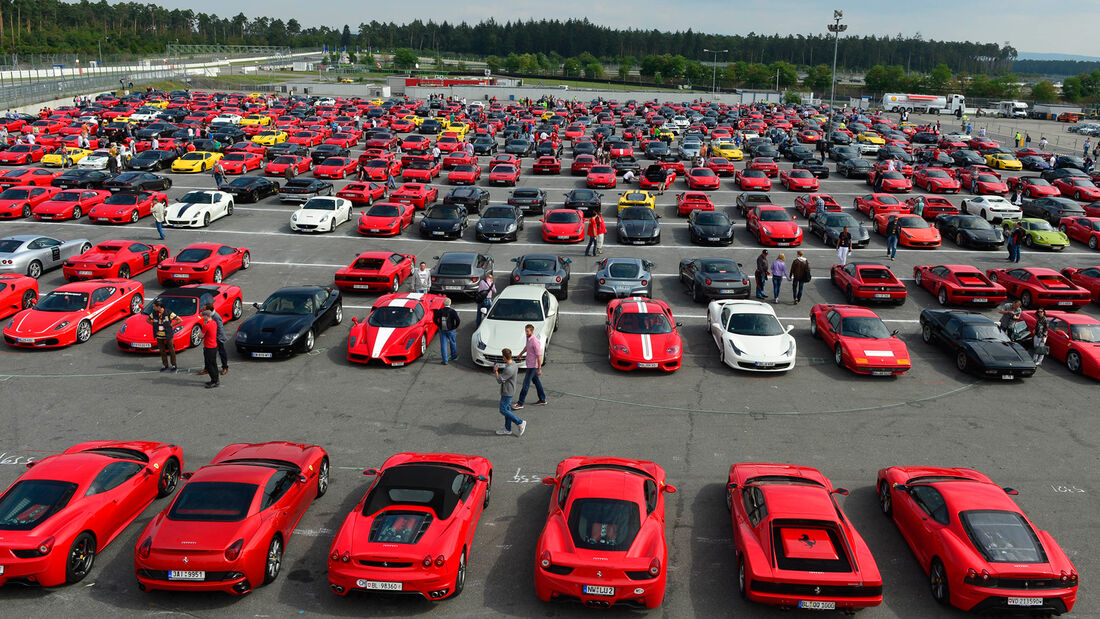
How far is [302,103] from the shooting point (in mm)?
80938

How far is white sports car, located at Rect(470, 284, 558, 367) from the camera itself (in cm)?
1698

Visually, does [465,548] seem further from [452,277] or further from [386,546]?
[452,277]

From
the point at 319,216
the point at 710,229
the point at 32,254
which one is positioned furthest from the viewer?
the point at 319,216

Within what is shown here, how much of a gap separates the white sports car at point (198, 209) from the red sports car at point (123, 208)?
2.12 feet

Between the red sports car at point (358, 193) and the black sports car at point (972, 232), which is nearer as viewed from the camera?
the black sports car at point (972, 232)

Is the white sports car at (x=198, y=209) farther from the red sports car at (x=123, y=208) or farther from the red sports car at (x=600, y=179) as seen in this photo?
the red sports car at (x=600, y=179)

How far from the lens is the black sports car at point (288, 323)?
17.2m

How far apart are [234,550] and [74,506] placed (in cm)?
244

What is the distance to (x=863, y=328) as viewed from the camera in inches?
709

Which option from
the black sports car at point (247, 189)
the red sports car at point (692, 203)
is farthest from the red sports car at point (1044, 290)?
the black sports car at point (247, 189)

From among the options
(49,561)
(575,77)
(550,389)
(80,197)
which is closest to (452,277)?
(550,389)

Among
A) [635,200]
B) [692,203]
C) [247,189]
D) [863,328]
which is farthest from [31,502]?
[692,203]

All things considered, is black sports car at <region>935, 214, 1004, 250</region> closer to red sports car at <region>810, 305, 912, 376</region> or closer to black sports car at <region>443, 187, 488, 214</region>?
red sports car at <region>810, 305, 912, 376</region>

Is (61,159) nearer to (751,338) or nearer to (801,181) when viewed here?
(801,181)
